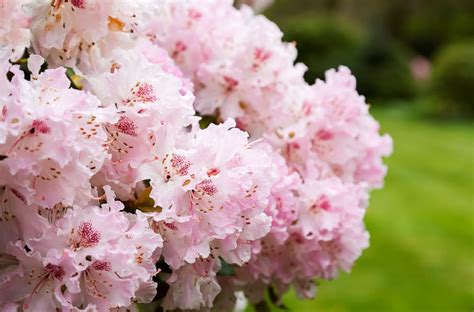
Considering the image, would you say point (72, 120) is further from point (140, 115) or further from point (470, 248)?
point (470, 248)

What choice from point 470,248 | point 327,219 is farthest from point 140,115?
point 470,248

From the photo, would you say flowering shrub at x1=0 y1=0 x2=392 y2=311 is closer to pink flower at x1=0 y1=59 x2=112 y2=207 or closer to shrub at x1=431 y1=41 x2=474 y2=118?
pink flower at x1=0 y1=59 x2=112 y2=207

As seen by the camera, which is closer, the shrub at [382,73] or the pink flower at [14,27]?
the pink flower at [14,27]

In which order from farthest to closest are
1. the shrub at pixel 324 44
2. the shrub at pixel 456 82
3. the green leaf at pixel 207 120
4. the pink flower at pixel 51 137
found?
1. the shrub at pixel 324 44
2. the shrub at pixel 456 82
3. the green leaf at pixel 207 120
4. the pink flower at pixel 51 137

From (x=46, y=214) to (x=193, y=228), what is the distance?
19 cm

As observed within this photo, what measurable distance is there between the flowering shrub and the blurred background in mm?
1671

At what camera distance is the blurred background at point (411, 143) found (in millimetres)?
4996

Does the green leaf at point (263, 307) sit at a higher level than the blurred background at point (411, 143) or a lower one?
lower

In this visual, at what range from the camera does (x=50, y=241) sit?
1.04m

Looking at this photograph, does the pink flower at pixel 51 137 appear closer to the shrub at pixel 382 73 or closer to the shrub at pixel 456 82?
the shrub at pixel 456 82

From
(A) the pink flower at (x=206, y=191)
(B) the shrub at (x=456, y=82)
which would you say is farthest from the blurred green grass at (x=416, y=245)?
(B) the shrub at (x=456, y=82)

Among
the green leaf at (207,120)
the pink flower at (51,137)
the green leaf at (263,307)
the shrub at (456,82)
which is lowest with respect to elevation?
the green leaf at (263,307)

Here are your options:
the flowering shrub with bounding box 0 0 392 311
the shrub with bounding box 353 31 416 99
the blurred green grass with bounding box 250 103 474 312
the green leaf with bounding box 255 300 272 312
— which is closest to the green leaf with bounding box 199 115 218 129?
the flowering shrub with bounding box 0 0 392 311

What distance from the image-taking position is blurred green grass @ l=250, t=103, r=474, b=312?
474 cm
